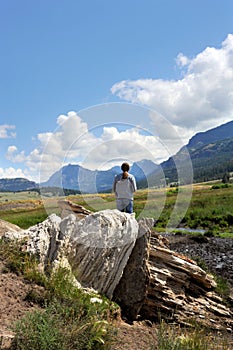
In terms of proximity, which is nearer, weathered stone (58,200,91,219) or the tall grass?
the tall grass

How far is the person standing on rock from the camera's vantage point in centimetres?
1345

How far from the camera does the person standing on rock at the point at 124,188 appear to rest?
13453 millimetres

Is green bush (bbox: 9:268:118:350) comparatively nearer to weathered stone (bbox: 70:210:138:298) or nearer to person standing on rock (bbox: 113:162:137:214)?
weathered stone (bbox: 70:210:138:298)

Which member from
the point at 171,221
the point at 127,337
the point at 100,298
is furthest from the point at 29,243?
the point at 171,221

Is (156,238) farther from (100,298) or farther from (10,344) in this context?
(10,344)

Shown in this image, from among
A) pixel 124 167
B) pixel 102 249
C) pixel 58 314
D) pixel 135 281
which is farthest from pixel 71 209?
pixel 58 314

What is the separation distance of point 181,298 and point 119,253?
283 centimetres

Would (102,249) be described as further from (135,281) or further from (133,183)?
(133,183)

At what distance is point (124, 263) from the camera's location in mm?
11547

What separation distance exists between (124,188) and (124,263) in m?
2.89

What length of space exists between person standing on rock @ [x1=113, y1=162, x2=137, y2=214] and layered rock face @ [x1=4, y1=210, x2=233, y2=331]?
4.51 ft

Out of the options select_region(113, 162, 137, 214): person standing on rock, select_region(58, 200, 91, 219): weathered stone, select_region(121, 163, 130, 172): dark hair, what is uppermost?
select_region(121, 163, 130, 172): dark hair

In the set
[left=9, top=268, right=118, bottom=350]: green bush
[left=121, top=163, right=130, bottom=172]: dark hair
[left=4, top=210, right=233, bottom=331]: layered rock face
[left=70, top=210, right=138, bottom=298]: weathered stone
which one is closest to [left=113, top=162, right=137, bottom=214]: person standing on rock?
[left=121, top=163, right=130, bottom=172]: dark hair

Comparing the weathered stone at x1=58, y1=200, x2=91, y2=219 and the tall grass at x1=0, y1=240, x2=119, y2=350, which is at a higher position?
the weathered stone at x1=58, y1=200, x2=91, y2=219
